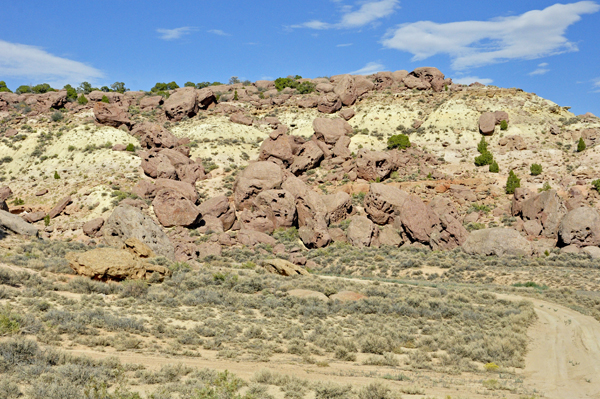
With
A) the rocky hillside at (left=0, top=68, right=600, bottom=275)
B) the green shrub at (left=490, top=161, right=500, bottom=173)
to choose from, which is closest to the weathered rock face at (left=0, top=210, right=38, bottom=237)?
the rocky hillside at (left=0, top=68, right=600, bottom=275)

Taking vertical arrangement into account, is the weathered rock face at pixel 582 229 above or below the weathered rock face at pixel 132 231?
above

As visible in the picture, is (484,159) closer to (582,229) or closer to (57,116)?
(582,229)

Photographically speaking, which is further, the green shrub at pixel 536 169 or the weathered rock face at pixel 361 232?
the green shrub at pixel 536 169

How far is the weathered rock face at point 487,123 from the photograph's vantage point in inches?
2484

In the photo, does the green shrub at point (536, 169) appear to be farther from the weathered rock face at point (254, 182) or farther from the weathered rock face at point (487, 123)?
the weathered rock face at point (254, 182)

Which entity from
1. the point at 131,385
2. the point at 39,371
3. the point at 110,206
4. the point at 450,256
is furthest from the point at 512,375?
the point at 110,206

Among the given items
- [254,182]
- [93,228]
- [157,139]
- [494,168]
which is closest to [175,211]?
[93,228]

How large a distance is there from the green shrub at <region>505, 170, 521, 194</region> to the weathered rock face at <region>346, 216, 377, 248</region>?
61.1 ft

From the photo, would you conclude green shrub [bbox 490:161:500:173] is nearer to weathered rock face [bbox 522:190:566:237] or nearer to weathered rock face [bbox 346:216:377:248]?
weathered rock face [bbox 522:190:566:237]

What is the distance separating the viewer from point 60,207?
4600 cm

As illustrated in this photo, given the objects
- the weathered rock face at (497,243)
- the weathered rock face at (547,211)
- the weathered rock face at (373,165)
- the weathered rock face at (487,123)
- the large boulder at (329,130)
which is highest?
the weathered rock face at (487,123)

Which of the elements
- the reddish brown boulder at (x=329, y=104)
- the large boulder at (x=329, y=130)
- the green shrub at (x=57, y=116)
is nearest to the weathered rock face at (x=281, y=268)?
the large boulder at (x=329, y=130)

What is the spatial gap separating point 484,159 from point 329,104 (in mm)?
26562

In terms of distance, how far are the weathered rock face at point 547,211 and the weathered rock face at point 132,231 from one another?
34.8 m
